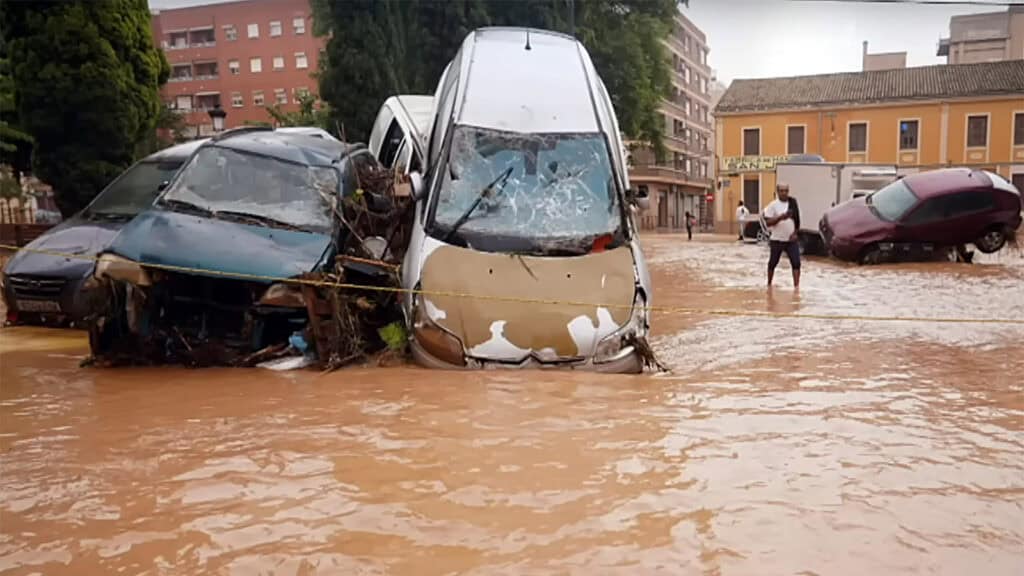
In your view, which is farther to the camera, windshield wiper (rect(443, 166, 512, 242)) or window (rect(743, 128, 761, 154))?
window (rect(743, 128, 761, 154))

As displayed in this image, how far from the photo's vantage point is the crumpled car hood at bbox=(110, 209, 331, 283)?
20.3ft

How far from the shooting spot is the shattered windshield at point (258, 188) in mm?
7090

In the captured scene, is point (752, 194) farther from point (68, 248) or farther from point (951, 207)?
point (68, 248)

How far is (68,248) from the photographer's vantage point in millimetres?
8242

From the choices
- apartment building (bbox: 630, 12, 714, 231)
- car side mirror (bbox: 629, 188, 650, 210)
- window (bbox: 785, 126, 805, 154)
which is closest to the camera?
car side mirror (bbox: 629, 188, 650, 210)

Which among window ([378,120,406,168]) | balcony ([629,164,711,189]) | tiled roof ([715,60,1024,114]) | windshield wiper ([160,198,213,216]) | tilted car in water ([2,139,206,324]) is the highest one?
tiled roof ([715,60,1024,114])

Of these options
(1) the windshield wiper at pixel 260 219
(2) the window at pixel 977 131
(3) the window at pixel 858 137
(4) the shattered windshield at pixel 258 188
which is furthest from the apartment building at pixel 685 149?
(1) the windshield wiper at pixel 260 219

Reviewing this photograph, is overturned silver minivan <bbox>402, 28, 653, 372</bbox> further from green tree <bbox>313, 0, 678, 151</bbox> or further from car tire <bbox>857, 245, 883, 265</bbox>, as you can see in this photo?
green tree <bbox>313, 0, 678, 151</bbox>

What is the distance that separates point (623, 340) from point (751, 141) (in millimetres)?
44922

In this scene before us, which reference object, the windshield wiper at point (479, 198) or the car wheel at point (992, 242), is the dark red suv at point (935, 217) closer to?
the car wheel at point (992, 242)

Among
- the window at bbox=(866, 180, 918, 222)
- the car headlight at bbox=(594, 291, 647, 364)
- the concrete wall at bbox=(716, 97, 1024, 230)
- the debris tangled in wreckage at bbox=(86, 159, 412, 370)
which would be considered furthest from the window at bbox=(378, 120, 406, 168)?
the concrete wall at bbox=(716, 97, 1024, 230)

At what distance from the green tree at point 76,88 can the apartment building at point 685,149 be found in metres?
43.1

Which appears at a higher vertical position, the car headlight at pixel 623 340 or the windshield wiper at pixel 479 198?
the windshield wiper at pixel 479 198

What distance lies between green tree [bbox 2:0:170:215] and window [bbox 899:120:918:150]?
129 ft
